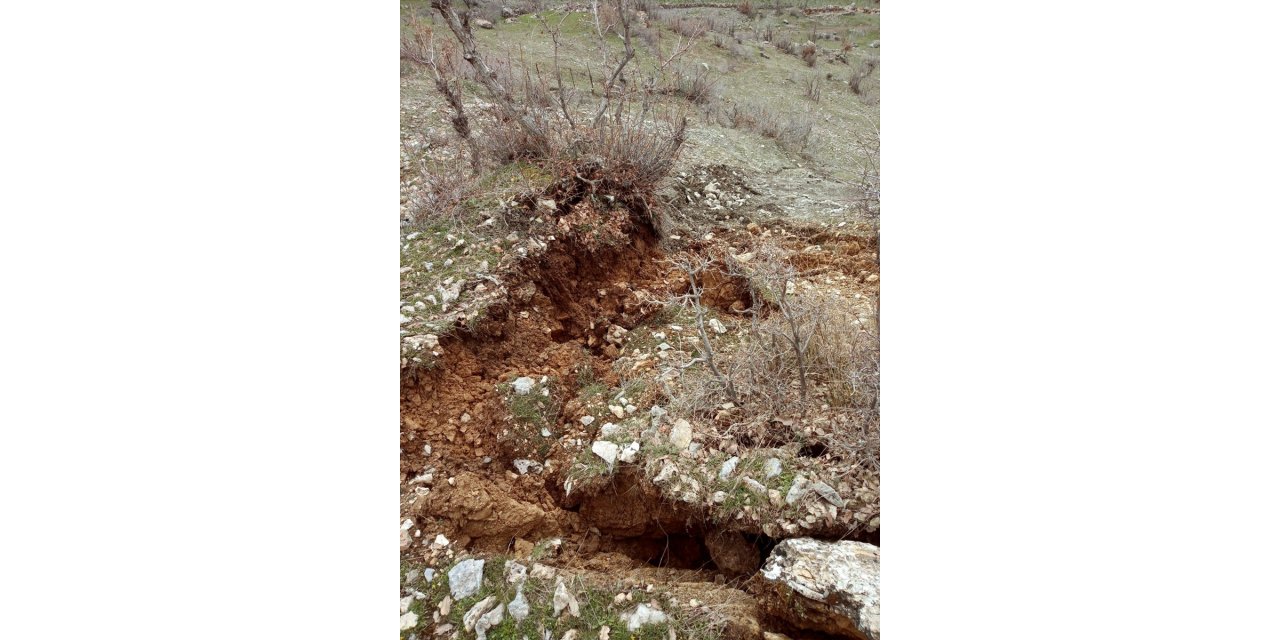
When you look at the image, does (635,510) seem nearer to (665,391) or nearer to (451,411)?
(665,391)

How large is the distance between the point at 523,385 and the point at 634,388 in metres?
0.40

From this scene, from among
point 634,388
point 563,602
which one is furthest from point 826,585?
point 634,388

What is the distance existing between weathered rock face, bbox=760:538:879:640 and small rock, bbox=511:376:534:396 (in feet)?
3.34

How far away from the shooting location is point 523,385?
2.14 meters

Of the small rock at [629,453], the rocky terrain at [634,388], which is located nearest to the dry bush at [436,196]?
the rocky terrain at [634,388]

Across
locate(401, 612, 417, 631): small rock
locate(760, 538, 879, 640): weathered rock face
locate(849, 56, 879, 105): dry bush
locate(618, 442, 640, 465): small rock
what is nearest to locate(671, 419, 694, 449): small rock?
locate(618, 442, 640, 465): small rock

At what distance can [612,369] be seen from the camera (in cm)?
229

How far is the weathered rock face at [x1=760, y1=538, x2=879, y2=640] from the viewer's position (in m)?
1.31

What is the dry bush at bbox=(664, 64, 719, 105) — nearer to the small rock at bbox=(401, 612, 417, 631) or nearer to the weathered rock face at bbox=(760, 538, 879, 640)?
the weathered rock face at bbox=(760, 538, 879, 640)

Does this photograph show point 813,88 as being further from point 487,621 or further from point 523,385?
point 487,621

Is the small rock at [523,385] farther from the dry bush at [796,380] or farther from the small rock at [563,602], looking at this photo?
the small rock at [563,602]

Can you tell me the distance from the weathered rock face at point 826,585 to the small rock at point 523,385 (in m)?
1.02

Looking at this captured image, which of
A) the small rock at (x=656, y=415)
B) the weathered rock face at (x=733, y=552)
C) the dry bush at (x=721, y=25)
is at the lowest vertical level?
the weathered rock face at (x=733, y=552)

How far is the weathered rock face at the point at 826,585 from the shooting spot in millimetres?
1312
